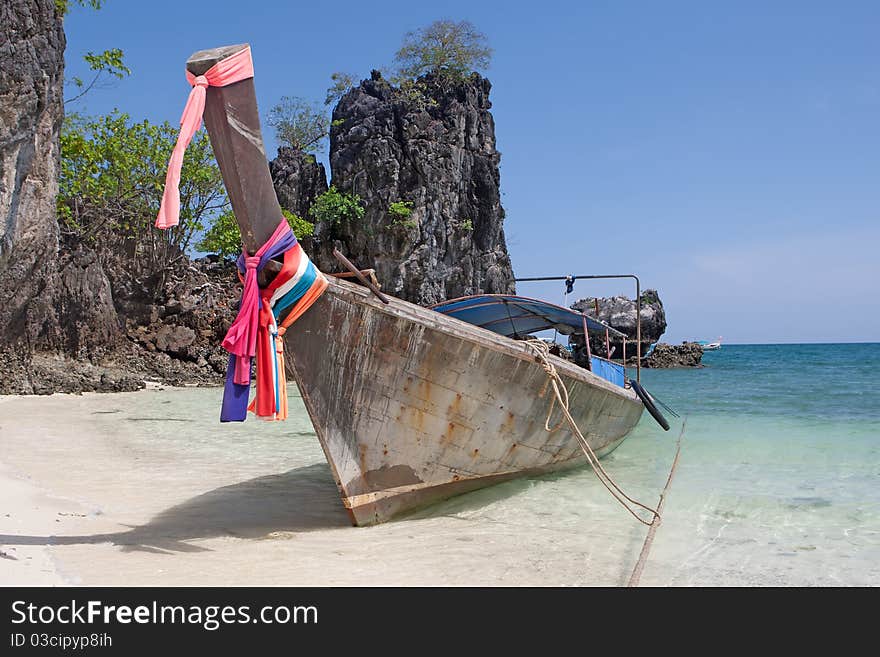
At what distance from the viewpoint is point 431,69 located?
109 feet

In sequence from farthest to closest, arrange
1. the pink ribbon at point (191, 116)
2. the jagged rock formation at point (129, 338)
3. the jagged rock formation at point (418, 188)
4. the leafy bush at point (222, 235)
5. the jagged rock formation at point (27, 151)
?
the jagged rock formation at point (418, 188), the leafy bush at point (222, 235), the jagged rock formation at point (129, 338), the jagged rock formation at point (27, 151), the pink ribbon at point (191, 116)

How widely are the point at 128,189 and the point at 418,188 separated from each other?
1347 centimetres

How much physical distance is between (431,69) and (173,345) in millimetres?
21227

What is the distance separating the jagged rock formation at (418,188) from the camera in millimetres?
28766

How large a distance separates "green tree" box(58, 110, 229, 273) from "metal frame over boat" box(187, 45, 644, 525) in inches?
610

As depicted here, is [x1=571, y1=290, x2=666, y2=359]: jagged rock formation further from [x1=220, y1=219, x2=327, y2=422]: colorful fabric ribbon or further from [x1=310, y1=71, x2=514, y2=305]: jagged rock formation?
[x1=220, y1=219, x2=327, y2=422]: colorful fabric ribbon

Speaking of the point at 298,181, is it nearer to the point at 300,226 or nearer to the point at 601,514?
the point at 300,226

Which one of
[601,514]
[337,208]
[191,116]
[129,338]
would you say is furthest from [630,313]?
[191,116]

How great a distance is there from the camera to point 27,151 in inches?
443

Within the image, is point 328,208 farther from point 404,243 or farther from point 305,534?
point 305,534

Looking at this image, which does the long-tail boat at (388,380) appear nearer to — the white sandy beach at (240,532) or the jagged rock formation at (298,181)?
the white sandy beach at (240,532)

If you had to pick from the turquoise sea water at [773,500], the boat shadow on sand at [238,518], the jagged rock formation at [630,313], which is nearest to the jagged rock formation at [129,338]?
the boat shadow on sand at [238,518]

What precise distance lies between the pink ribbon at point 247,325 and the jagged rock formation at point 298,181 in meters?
26.8

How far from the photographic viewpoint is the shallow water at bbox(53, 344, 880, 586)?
4188mm
